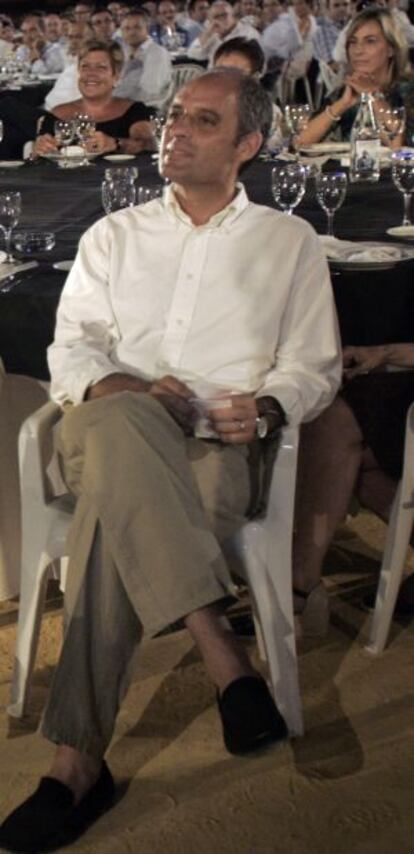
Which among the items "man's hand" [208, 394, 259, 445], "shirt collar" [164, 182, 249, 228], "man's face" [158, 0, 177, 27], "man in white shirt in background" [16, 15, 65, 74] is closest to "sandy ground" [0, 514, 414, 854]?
"man's hand" [208, 394, 259, 445]

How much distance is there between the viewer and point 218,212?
A: 243 centimetres

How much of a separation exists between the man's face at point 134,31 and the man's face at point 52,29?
3.65 meters

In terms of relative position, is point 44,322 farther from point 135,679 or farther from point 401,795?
point 401,795

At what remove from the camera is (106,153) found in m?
4.97

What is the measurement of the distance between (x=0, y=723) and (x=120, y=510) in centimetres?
61

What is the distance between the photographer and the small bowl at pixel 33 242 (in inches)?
116

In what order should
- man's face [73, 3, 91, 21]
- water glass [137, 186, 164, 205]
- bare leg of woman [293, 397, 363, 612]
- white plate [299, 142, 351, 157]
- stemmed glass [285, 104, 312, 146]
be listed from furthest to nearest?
man's face [73, 3, 91, 21], white plate [299, 142, 351, 157], stemmed glass [285, 104, 312, 146], water glass [137, 186, 164, 205], bare leg of woman [293, 397, 363, 612]

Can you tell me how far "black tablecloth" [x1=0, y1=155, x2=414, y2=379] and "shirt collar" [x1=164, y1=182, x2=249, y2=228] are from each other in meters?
0.29

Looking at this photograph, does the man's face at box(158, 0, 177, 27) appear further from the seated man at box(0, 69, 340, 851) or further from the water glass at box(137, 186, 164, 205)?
the seated man at box(0, 69, 340, 851)

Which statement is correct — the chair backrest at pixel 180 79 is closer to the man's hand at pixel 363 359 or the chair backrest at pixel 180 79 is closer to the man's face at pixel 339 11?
the man's hand at pixel 363 359

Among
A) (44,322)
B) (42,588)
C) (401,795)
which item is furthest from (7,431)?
(401,795)

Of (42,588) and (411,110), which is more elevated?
(411,110)

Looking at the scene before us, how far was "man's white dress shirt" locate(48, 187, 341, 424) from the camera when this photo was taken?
234cm

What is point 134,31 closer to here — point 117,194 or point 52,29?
point 52,29
